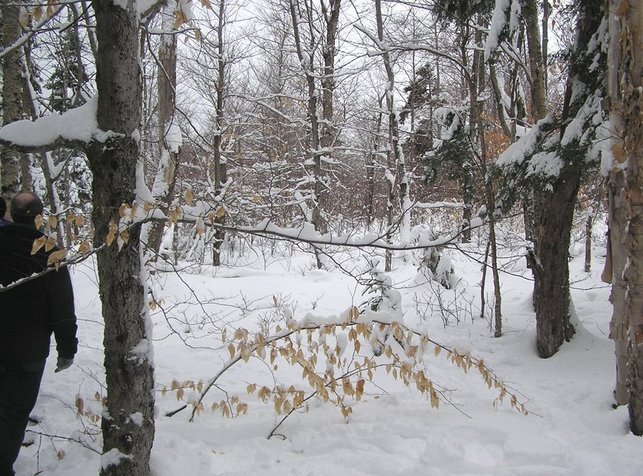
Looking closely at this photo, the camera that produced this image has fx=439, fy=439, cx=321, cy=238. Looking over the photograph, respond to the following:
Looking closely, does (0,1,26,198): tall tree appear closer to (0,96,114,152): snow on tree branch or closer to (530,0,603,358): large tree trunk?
(0,96,114,152): snow on tree branch

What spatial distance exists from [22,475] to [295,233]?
7.78 ft

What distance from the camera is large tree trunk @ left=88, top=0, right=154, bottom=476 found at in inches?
85.3

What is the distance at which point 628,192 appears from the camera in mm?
2770

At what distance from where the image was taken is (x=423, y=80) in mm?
13070

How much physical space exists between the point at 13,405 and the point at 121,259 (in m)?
1.33

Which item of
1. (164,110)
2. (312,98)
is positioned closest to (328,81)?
(312,98)

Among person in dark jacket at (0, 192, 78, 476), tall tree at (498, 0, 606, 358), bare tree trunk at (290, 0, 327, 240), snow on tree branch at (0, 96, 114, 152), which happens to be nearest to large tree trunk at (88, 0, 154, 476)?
snow on tree branch at (0, 96, 114, 152)

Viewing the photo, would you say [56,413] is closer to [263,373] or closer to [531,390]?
[263,373]

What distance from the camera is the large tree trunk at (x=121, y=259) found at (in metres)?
2.17

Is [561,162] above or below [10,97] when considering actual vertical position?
below

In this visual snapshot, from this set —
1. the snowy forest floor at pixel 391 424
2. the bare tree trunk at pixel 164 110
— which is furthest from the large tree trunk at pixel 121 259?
the bare tree trunk at pixel 164 110

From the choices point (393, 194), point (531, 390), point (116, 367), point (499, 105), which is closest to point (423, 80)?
point (393, 194)

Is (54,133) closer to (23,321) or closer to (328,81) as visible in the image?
(23,321)

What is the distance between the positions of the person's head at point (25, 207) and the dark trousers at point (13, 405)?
0.91 meters
